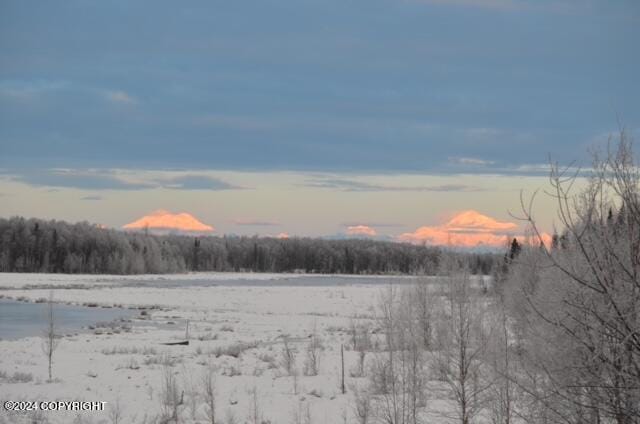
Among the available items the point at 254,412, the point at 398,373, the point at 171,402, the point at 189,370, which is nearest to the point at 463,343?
the point at 398,373

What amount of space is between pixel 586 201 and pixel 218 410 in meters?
12.5

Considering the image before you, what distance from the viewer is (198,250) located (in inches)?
7382

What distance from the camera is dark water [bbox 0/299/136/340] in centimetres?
3481

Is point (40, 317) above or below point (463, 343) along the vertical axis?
below

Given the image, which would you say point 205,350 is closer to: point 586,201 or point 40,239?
point 586,201

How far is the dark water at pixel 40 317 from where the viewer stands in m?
34.8

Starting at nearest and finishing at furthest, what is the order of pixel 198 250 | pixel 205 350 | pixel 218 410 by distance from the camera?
pixel 218 410 → pixel 205 350 → pixel 198 250

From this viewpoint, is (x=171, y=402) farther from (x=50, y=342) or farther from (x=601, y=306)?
(x=601, y=306)

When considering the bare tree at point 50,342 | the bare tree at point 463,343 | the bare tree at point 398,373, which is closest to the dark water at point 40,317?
the bare tree at point 50,342

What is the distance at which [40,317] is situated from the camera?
138 feet

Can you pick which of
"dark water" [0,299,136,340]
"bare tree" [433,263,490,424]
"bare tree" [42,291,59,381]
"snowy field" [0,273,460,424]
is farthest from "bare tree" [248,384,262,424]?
"dark water" [0,299,136,340]

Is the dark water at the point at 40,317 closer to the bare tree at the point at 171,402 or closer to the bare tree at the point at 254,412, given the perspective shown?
the bare tree at the point at 171,402

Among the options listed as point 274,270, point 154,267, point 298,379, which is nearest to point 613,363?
point 298,379

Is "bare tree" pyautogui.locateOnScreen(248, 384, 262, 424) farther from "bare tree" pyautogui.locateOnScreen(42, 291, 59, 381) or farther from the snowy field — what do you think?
"bare tree" pyautogui.locateOnScreen(42, 291, 59, 381)
